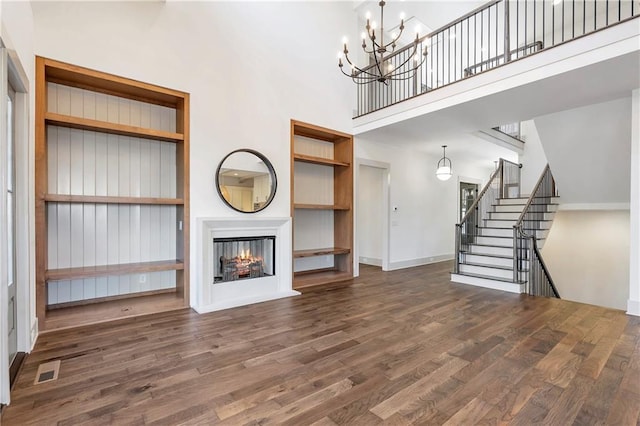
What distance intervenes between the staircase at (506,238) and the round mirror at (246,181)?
12.5ft

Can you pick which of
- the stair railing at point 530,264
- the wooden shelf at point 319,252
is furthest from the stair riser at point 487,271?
the wooden shelf at point 319,252

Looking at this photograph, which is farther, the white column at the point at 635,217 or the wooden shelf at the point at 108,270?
the white column at the point at 635,217

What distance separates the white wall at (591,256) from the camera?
6.90 metres

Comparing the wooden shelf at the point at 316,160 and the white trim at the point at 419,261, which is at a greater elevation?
the wooden shelf at the point at 316,160

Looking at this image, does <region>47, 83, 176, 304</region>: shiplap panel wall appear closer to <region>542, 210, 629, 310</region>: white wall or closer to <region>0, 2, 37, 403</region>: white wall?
<region>0, 2, 37, 403</region>: white wall

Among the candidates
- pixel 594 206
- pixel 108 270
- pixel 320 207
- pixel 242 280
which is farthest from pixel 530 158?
pixel 108 270

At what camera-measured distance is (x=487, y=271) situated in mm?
5562

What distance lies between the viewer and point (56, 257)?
3.62 metres

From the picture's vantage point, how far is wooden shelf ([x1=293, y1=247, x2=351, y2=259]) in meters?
5.24

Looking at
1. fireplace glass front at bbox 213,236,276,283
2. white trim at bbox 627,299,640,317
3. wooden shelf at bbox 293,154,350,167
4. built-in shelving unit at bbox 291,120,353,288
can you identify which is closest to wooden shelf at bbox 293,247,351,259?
built-in shelving unit at bbox 291,120,353,288

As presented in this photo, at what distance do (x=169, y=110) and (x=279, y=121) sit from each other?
1.61 meters

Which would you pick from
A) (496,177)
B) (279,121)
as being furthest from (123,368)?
(496,177)

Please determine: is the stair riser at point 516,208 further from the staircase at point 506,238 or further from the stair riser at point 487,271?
the stair riser at point 487,271

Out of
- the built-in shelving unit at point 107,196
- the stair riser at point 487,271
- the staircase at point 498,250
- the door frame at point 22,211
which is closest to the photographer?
the door frame at point 22,211
